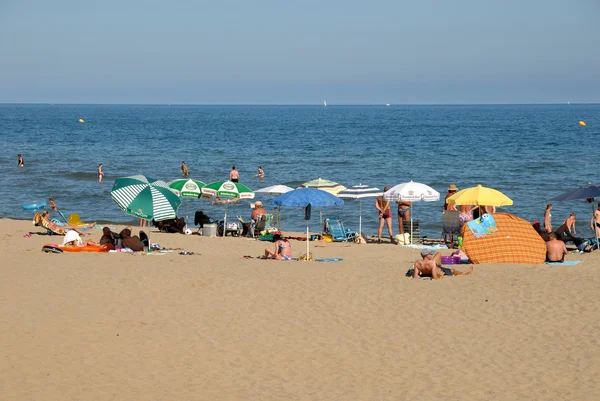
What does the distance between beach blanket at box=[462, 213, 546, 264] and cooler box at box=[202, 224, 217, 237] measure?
304 inches

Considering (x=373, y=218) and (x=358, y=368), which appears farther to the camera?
(x=373, y=218)

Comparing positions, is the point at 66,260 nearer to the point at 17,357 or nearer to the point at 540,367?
the point at 17,357

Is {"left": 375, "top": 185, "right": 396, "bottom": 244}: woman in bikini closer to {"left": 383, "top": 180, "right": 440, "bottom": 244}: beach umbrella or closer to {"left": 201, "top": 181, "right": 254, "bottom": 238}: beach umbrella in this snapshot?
{"left": 383, "top": 180, "right": 440, "bottom": 244}: beach umbrella

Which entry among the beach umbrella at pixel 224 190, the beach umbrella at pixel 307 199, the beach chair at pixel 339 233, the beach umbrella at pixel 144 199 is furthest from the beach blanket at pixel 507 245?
the beach umbrella at pixel 224 190

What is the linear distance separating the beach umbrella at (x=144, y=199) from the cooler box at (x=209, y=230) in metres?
4.76

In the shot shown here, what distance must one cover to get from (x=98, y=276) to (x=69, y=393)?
5160 mm

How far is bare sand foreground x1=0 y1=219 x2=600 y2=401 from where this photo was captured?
→ 8.24 m

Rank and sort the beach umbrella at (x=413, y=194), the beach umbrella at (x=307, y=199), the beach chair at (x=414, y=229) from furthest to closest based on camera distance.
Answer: the beach chair at (x=414, y=229) < the beach umbrella at (x=413, y=194) < the beach umbrella at (x=307, y=199)

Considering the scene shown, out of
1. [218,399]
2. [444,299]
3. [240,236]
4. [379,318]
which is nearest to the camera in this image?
[218,399]

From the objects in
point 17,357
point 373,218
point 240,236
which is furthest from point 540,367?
point 373,218

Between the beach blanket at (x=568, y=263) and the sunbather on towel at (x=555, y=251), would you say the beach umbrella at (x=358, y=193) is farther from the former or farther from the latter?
the beach blanket at (x=568, y=263)

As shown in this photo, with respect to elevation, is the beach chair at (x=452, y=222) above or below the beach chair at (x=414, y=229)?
above

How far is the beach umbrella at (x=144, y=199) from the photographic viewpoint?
1476 centimetres

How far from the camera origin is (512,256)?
1425 centimetres
